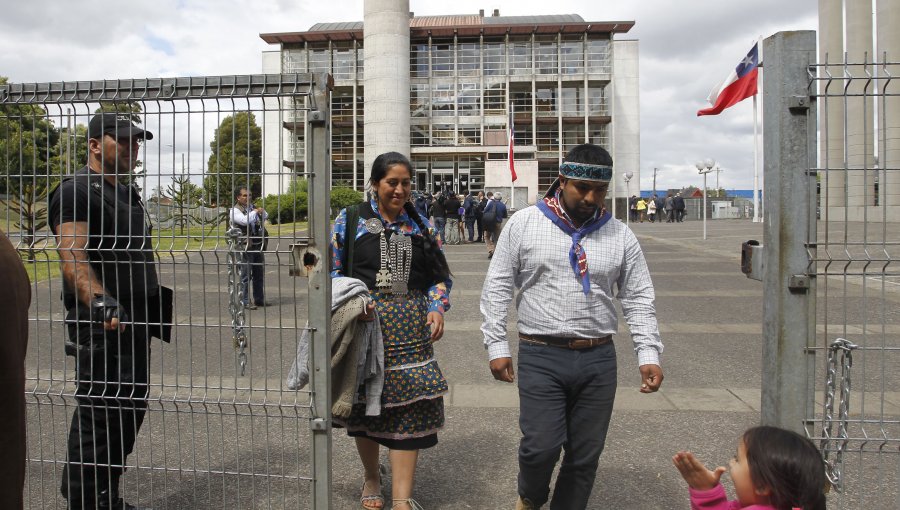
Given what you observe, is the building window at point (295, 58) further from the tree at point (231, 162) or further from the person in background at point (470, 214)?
the tree at point (231, 162)

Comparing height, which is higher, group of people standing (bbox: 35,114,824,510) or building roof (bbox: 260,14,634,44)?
building roof (bbox: 260,14,634,44)

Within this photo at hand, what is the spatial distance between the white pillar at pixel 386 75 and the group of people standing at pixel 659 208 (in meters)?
17.6

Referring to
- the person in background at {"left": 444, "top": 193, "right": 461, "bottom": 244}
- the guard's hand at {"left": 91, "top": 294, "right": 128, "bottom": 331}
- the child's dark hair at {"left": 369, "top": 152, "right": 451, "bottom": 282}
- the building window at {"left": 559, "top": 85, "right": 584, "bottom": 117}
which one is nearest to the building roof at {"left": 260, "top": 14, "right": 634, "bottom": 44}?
the building window at {"left": 559, "top": 85, "right": 584, "bottom": 117}

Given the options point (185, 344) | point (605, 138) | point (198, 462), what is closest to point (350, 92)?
point (605, 138)

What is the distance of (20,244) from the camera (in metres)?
3.26

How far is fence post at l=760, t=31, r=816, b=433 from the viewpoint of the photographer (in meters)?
2.76

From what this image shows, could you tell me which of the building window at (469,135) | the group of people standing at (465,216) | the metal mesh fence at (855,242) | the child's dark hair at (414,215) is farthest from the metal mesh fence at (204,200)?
the building window at (469,135)

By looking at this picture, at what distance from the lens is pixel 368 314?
3365mm

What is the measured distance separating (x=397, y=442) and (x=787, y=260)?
6.47 ft

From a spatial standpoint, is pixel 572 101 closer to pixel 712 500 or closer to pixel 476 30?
pixel 476 30

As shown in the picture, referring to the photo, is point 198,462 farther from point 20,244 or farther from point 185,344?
point 185,344

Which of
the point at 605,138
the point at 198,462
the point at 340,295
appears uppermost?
the point at 605,138

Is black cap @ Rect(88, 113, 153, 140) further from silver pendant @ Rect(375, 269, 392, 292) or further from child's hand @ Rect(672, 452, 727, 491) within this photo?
child's hand @ Rect(672, 452, 727, 491)

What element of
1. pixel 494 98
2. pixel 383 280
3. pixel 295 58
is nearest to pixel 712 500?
pixel 383 280
